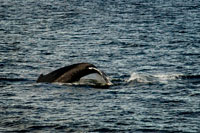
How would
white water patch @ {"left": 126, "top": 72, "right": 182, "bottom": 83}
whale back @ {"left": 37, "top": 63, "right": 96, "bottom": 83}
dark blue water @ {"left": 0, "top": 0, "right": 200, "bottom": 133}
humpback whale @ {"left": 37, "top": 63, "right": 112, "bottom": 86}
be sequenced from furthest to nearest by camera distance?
white water patch @ {"left": 126, "top": 72, "right": 182, "bottom": 83} < whale back @ {"left": 37, "top": 63, "right": 96, "bottom": 83} < humpback whale @ {"left": 37, "top": 63, "right": 112, "bottom": 86} < dark blue water @ {"left": 0, "top": 0, "right": 200, "bottom": 133}

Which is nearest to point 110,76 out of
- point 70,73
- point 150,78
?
point 150,78

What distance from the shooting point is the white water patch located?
28500 millimetres

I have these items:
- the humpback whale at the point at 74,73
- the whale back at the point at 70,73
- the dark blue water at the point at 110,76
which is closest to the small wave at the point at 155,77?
the dark blue water at the point at 110,76

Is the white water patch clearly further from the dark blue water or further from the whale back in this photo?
the whale back

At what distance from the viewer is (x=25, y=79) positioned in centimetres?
2900

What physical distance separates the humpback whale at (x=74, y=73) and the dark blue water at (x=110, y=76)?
0.38m

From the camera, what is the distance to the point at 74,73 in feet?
84.2

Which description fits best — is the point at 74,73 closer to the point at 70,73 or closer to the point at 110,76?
the point at 70,73

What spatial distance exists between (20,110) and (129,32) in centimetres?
3593

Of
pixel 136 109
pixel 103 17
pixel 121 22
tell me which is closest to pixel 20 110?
pixel 136 109

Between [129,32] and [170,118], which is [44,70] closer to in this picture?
[170,118]

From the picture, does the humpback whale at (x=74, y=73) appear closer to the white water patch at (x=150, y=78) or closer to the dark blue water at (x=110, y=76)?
the dark blue water at (x=110, y=76)

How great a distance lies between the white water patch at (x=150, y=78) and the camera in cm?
2850

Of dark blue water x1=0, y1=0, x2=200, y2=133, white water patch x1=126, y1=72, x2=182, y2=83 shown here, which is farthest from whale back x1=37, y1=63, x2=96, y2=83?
white water patch x1=126, y1=72, x2=182, y2=83
